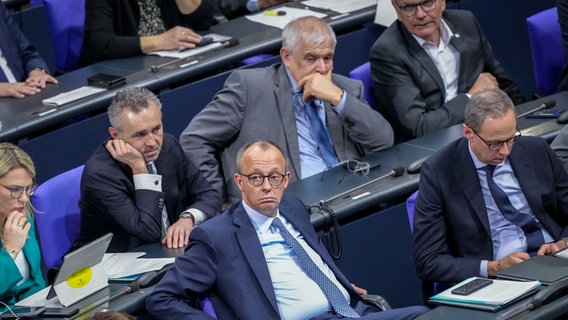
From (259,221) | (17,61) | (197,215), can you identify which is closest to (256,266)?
(259,221)

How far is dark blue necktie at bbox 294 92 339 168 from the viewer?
5.08 m

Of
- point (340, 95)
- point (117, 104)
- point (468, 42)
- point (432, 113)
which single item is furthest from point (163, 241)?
point (468, 42)

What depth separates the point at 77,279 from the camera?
153 inches

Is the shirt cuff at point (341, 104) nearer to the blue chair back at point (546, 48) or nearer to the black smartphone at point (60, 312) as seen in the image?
the blue chair back at point (546, 48)

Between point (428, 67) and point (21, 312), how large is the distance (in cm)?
232

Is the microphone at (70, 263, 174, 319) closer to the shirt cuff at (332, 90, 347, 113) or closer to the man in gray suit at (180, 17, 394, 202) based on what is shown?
the man in gray suit at (180, 17, 394, 202)

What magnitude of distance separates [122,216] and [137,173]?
0.58 feet

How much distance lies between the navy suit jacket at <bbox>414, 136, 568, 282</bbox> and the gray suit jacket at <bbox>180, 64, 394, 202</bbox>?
756mm

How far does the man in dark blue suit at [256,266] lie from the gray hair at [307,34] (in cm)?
99

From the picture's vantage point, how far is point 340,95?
4.92 meters

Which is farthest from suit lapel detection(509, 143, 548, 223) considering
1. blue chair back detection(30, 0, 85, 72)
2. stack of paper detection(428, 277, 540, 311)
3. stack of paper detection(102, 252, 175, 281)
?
blue chair back detection(30, 0, 85, 72)

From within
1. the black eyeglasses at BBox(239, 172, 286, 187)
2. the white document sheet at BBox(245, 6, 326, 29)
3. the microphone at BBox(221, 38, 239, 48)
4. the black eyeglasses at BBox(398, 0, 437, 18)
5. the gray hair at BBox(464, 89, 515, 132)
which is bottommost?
the white document sheet at BBox(245, 6, 326, 29)

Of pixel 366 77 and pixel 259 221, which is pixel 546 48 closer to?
pixel 366 77

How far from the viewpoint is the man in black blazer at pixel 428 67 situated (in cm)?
526
